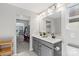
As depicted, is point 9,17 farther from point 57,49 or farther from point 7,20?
point 57,49

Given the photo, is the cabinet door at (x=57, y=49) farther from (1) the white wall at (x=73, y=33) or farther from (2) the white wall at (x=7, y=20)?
(2) the white wall at (x=7, y=20)

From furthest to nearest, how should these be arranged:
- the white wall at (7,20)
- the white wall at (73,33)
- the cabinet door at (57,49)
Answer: the white wall at (7,20)
the cabinet door at (57,49)
the white wall at (73,33)

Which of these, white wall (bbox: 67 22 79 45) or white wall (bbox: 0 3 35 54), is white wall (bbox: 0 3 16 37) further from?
white wall (bbox: 67 22 79 45)

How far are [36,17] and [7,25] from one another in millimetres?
595

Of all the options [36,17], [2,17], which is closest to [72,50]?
[36,17]

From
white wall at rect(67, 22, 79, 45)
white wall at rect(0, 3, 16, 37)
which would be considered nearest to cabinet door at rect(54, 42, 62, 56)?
white wall at rect(67, 22, 79, 45)

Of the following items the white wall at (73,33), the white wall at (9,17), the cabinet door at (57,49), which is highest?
the white wall at (9,17)

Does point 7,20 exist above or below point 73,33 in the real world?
above

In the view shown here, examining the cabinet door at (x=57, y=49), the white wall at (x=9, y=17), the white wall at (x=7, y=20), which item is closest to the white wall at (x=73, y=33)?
the cabinet door at (x=57, y=49)

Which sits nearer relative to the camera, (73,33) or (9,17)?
(73,33)

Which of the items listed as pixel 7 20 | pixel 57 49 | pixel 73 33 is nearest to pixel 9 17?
pixel 7 20

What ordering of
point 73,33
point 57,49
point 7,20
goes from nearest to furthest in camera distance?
point 73,33 < point 57,49 < point 7,20


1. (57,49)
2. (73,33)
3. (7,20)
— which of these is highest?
(7,20)

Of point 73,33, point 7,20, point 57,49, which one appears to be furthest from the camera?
point 7,20
